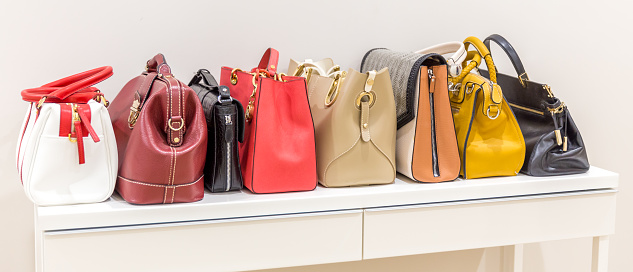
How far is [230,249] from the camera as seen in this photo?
4.05ft

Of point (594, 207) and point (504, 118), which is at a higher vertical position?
point (504, 118)

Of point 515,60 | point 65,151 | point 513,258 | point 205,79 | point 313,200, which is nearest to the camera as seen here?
point 65,151

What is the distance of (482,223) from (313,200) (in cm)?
38

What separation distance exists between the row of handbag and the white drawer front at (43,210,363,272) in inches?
2.6

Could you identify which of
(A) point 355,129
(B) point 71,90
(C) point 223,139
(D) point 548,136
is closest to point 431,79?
(A) point 355,129

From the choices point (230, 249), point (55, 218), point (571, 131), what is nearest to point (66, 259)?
point (55, 218)

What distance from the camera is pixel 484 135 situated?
1.40 meters

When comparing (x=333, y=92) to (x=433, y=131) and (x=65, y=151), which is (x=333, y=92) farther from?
(x=65, y=151)

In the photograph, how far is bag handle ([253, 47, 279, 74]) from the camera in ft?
4.50

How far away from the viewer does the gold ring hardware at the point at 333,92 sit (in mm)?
1312

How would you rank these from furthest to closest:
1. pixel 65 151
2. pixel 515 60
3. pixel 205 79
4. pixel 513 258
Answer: pixel 513 258 < pixel 515 60 < pixel 205 79 < pixel 65 151

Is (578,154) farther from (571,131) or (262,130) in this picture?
(262,130)

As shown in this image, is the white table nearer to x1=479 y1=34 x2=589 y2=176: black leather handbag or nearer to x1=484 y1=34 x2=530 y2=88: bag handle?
x1=479 y1=34 x2=589 y2=176: black leather handbag

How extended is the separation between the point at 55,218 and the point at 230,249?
31 cm
